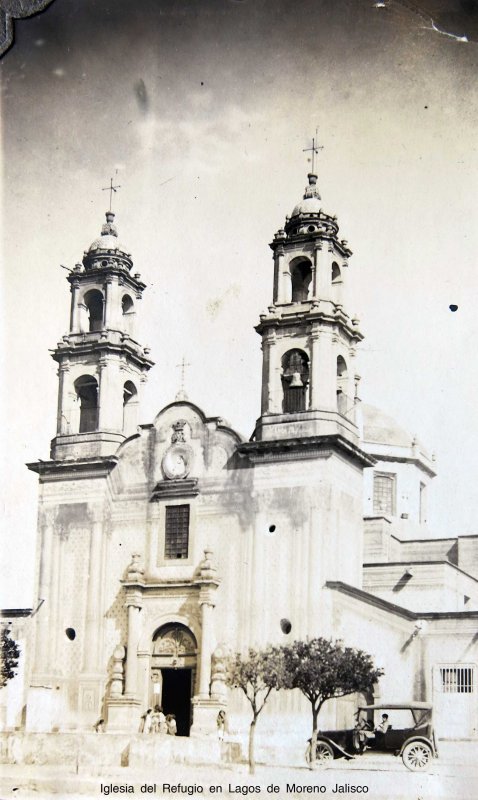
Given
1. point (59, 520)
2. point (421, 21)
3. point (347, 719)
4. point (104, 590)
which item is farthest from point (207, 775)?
point (421, 21)

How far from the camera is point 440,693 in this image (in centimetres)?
1625

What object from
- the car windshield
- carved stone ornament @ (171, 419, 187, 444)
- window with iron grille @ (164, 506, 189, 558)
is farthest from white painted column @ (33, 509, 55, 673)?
the car windshield

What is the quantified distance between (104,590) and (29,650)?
135cm

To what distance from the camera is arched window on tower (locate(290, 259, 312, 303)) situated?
18672 mm

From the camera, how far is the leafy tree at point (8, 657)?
17578mm

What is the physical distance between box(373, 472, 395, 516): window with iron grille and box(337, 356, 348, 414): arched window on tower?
5.95m

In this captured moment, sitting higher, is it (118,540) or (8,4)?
(8,4)

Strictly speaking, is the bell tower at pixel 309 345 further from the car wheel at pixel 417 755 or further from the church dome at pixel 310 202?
the car wheel at pixel 417 755

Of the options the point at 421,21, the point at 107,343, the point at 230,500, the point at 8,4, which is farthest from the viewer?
the point at 107,343

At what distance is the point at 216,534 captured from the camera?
Result: 17.9m

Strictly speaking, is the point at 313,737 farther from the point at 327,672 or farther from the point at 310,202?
the point at 310,202

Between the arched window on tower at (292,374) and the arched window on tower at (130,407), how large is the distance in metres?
2.45

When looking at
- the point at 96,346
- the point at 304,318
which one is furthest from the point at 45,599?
the point at 304,318

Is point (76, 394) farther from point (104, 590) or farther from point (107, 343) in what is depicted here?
point (104, 590)
